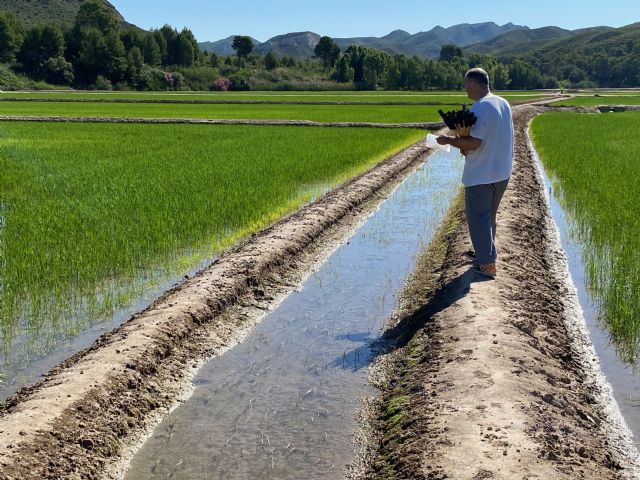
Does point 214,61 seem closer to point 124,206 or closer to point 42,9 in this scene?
point 42,9

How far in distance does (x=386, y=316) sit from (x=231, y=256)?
1.94 m

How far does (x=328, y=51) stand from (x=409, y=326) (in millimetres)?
114917

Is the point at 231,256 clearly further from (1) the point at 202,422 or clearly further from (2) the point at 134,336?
(1) the point at 202,422

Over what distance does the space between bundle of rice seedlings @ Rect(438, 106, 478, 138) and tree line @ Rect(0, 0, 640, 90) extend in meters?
66.4

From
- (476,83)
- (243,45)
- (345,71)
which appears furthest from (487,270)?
(243,45)

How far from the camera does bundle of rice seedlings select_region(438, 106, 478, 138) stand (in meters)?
5.68

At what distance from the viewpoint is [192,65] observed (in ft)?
297

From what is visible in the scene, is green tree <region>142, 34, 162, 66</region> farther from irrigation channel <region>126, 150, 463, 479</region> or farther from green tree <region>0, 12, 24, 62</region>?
irrigation channel <region>126, 150, 463, 479</region>

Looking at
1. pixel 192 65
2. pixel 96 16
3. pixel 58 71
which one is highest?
pixel 96 16

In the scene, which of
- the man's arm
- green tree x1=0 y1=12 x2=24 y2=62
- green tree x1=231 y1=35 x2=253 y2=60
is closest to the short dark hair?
the man's arm

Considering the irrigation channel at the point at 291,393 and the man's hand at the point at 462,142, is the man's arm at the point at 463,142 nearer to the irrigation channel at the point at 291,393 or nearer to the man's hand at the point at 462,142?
the man's hand at the point at 462,142

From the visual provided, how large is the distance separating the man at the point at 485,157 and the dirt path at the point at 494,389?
15.8 inches

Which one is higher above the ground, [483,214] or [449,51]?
[449,51]

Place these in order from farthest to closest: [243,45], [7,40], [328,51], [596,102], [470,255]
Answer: [328,51]
[243,45]
[7,40]
[596,102]
[470,255]
